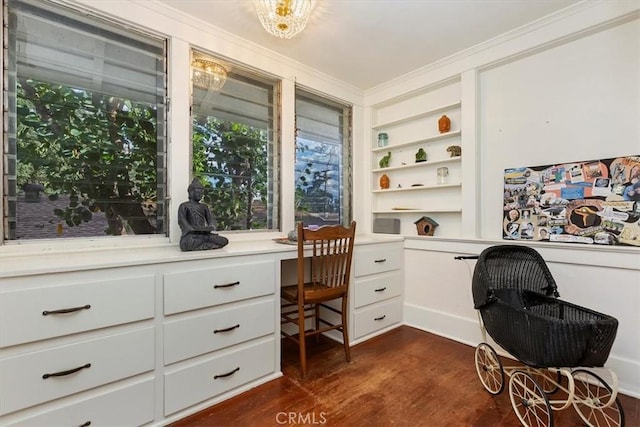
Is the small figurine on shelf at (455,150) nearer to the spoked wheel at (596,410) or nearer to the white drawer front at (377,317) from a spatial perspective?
the white drawer front at (377,317)

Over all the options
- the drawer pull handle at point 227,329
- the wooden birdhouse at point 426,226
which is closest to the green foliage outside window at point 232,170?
the drawer pull handle at point 227,329

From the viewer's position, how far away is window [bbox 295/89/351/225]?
304 centimetres

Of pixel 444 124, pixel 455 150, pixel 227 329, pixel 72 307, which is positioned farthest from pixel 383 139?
pixel 72 307

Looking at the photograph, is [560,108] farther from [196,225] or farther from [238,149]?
[196,225]

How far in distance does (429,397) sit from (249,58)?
2865mm

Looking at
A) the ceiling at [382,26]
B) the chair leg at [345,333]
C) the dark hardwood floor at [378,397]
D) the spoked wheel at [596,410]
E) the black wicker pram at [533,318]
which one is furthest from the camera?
the chair leg at [345,333]

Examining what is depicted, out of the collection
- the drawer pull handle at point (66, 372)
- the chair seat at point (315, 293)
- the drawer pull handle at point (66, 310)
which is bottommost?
the drawer pull handle at point (66, 372)

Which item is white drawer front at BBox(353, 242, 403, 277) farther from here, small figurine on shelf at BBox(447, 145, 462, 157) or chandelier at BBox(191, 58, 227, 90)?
chandelier at BBox(191, 58, 227, 90)

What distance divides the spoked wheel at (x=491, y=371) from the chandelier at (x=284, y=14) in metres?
2.40

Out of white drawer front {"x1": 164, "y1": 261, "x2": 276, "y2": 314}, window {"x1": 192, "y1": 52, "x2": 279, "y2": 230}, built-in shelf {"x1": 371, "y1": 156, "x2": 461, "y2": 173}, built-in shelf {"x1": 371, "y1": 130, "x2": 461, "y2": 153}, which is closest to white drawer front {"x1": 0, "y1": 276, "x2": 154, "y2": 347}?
white drawer front {"x1": 164, "y1": 261, "x2": 276, "y2": 314}

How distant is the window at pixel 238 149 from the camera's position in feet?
7.82

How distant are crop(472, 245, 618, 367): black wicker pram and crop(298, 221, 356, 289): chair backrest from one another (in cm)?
89

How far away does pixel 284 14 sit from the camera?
1.82 m

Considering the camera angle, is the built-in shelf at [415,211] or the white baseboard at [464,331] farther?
the built-in shelf at [415,211]
